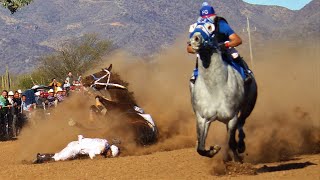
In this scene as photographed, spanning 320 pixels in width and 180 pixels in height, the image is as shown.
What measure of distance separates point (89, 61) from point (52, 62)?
4.36 metres

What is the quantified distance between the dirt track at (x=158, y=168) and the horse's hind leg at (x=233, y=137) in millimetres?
250

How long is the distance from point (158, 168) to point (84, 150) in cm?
290

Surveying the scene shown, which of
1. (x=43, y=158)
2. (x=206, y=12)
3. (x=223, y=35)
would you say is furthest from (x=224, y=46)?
(x=43, y=158)

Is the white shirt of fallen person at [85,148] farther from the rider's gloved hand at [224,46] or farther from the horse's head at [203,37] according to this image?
the horse's head at [203,37]

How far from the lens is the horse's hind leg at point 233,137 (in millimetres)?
9805

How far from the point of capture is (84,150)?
46.4 feet

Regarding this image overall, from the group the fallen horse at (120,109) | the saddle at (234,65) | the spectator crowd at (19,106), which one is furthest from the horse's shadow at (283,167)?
the spectator crowd at (19,106)

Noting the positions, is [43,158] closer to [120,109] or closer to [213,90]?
[120,109]

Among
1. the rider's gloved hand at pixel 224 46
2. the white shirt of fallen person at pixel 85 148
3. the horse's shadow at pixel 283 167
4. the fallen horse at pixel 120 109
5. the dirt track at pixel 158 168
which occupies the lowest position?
the horse's shadow at pixel 283 167

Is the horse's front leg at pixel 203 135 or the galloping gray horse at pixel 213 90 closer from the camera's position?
the galloping gray horse at pixel 213 90

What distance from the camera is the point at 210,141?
11.8 metres

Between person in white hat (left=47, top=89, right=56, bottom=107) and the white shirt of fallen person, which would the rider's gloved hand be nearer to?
the white shirt of fallen person

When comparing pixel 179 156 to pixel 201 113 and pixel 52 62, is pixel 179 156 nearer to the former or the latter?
pixel 201 113

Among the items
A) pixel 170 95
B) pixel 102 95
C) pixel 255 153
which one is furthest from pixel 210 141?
pixel 170 95
